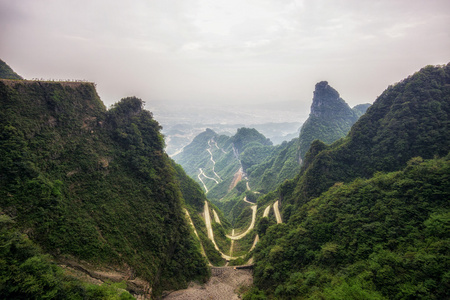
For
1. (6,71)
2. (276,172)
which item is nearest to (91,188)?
(6,71)

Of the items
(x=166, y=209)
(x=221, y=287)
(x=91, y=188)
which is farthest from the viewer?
(x=166, y=209)

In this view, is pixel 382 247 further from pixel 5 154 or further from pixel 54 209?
pixel 5 154

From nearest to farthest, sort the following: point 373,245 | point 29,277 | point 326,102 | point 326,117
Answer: point 29,277, point 373,245, point 326,117, point 326,102

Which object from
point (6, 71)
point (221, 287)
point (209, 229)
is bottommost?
point (221, 287)

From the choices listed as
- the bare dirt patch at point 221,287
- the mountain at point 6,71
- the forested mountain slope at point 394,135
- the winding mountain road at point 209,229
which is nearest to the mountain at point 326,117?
the forested mountain slope at point 394,135

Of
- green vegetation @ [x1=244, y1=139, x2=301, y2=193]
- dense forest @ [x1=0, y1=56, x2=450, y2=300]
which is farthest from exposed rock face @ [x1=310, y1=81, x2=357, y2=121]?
dense forest @ [x1=0, y1=56, x2=450, y2=300]

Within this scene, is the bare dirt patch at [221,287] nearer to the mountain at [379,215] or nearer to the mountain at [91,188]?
the mountain at [91,188]

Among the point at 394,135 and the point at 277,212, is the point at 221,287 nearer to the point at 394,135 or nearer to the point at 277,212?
the point at 277,212

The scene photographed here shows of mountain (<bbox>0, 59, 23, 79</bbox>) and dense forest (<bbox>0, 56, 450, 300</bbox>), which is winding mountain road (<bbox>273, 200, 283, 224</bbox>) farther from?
mountain (<bbox>0, 59, 23, 79</bbox>)
